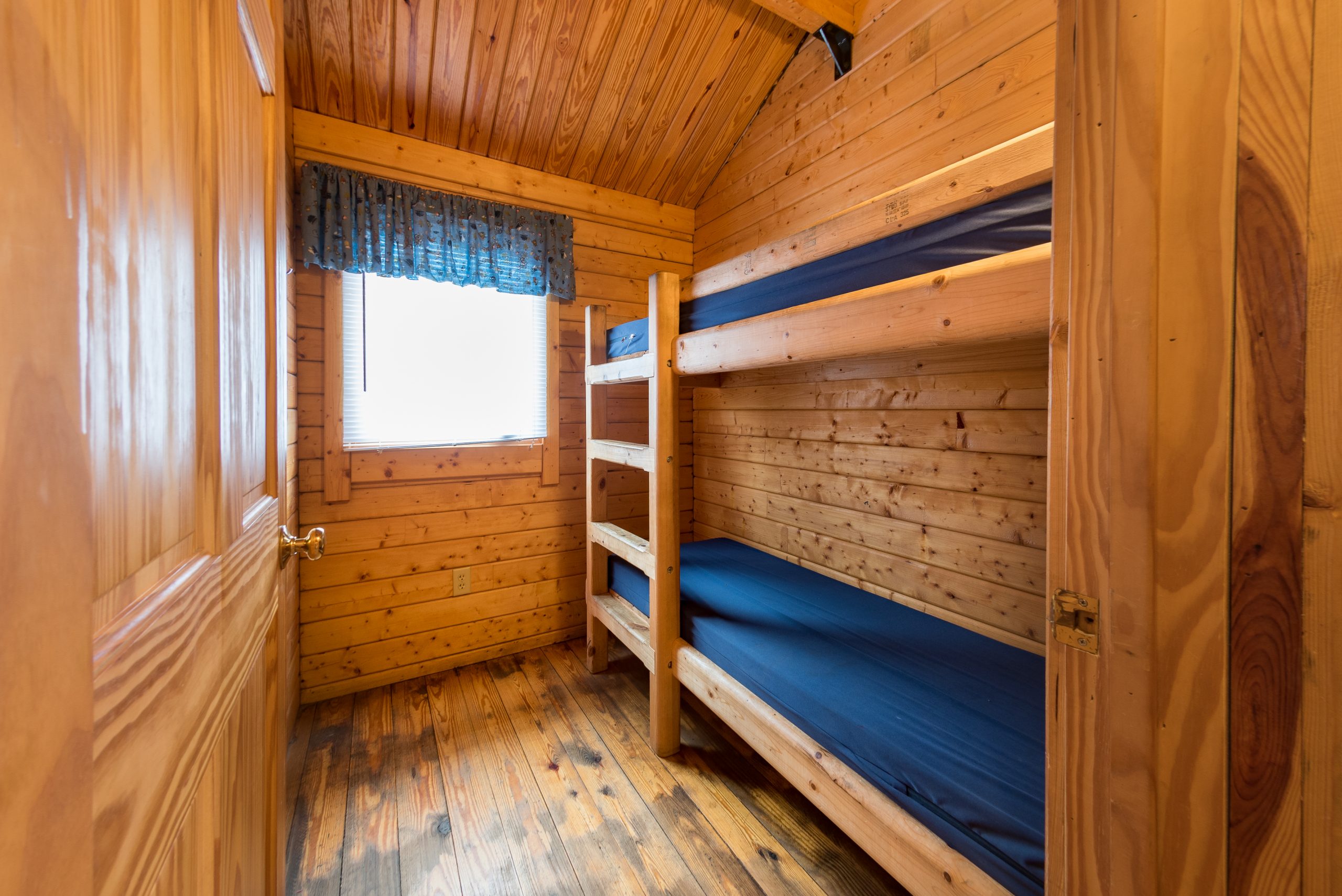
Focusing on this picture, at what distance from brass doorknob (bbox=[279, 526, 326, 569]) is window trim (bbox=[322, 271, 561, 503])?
149 centimetres

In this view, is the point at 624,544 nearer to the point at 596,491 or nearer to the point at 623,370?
the point at 596,491

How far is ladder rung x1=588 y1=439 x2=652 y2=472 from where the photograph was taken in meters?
1.82

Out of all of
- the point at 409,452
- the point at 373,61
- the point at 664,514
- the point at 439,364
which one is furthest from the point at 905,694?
the point at 373,61

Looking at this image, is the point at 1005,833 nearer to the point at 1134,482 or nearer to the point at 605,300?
the point at 1134,482

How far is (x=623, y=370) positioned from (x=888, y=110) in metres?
1.40

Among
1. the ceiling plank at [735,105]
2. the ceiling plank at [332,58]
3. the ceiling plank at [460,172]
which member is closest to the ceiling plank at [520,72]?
the ceiling plank at [460,172]

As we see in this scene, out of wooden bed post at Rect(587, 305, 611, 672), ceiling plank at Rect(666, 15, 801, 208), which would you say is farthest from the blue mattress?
ceiling plank at Rect(666, 15, 801, 208)

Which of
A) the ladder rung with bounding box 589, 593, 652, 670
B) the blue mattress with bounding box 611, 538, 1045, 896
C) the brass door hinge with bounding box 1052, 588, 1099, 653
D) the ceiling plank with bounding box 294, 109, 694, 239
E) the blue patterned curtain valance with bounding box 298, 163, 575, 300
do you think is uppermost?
the ceiling plank with bounding box 294, 109, 694, 239

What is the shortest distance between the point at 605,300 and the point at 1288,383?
2538mm

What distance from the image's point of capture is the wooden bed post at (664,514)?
1.69 metres

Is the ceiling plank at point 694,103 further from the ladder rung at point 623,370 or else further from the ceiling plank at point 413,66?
the ladder rung at point 623,370

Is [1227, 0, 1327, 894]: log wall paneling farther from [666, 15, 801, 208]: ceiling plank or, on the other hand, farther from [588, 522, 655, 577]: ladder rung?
[666, 15, 801, 208]: ceiling plank

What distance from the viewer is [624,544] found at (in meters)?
2.00

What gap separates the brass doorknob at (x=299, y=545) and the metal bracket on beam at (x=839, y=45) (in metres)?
2.46
